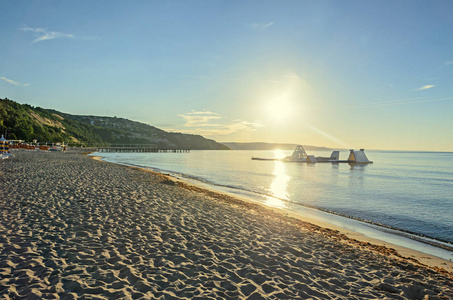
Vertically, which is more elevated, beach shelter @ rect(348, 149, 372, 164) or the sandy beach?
beach shelter @ rect(348, 149, 372, 164)

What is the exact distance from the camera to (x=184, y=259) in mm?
5617

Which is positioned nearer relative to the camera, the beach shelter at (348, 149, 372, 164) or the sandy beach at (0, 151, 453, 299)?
the sandy beach at (0, 151, 453, 299)

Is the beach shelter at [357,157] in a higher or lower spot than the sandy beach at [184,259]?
higher

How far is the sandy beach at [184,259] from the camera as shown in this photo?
173 inches

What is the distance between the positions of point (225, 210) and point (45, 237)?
668cm

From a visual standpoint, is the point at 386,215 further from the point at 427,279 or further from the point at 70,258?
the point at 70,258

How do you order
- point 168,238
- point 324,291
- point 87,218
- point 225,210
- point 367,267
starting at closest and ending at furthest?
point 324,291
point 367,267
point 168,238
point 87,218
point 225,210

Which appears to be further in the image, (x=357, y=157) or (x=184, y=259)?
(x=357, y=157)

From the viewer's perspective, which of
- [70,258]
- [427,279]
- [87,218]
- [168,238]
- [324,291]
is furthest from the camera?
[87,218]

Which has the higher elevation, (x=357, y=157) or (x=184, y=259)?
(x=357, y=157)

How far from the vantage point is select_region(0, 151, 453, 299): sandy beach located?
173 inches

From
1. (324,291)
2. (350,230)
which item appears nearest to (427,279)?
(324,291)

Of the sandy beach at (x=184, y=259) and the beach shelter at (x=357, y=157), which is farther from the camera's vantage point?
the beach shelter at (x=357, y=157)

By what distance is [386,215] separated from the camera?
13867mm
